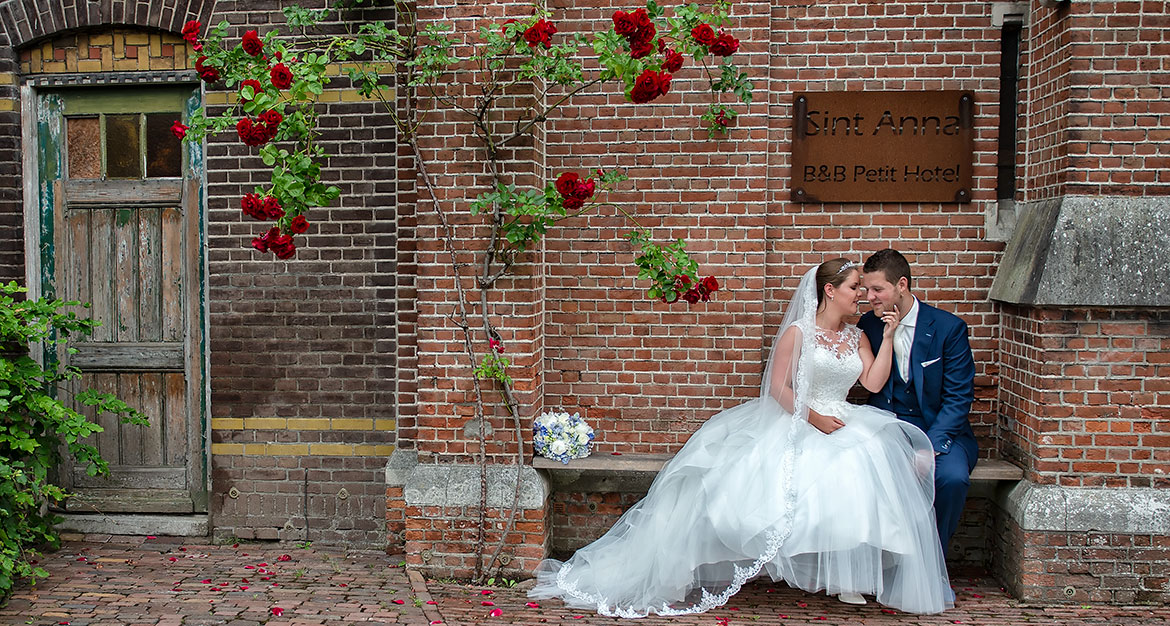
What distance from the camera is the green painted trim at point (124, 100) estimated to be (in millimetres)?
5789

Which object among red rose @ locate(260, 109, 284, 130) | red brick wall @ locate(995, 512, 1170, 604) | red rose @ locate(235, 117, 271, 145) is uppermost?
red rose @ locate(260, 109, 284, 130)

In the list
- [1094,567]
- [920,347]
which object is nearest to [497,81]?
[920,347]

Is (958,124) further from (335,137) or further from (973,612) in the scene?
(335,137)

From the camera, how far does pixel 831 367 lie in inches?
191

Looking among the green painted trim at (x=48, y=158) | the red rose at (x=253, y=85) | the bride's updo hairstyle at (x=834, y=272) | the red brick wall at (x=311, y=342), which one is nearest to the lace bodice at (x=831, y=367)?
the bride's updo hairstyle at (x=834, y=272)

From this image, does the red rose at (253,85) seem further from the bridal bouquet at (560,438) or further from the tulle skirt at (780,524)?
the tulle skirt at (780,524)

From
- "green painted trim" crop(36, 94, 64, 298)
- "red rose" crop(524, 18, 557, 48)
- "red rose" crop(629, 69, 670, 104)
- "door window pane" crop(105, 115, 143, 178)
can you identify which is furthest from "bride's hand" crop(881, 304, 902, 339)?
"green painted trim" crop(36, 94, 64, 298)

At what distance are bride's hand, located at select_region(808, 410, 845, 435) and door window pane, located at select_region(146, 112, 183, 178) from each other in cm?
439

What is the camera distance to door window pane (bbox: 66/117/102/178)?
5840mm

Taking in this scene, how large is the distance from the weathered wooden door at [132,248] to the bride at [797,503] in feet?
9.34

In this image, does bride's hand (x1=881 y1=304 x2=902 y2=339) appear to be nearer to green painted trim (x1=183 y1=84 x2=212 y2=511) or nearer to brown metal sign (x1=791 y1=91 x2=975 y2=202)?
brown metal sign (x1=791 y1=91 x2=975 y2=202)

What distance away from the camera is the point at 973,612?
4.63 m

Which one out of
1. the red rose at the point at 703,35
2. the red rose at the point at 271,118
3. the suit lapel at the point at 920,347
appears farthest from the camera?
the suit lapel at the point at 920,347

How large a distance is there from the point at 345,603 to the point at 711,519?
2.04 meters
